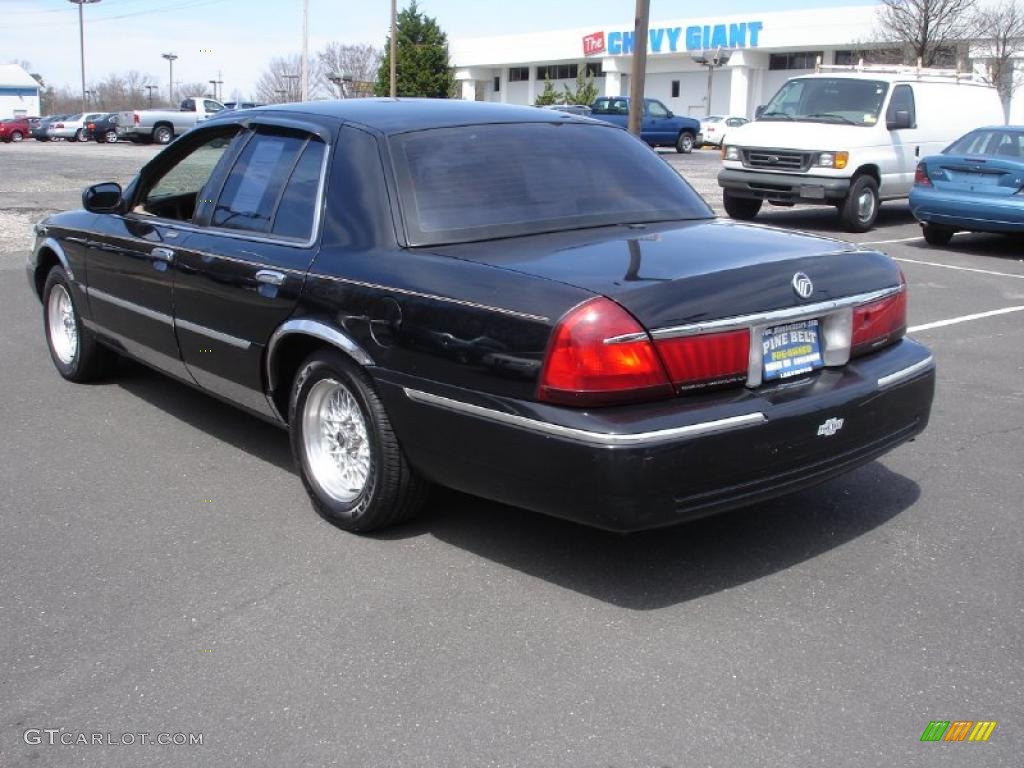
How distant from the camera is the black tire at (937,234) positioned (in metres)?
13.7

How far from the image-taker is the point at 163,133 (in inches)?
1630

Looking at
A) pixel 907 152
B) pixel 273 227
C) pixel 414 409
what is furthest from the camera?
pixel 907 152

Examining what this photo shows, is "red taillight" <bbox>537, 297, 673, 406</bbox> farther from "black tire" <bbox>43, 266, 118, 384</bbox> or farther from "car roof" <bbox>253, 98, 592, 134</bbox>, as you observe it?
"black tire" <bbox>43, 266, 118, 384</bbox>

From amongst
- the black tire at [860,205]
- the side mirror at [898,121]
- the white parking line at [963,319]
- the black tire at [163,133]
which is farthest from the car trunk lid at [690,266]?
the black tire at [163,133]

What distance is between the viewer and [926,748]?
2920 mm

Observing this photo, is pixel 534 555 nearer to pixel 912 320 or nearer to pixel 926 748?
pixel 926 748

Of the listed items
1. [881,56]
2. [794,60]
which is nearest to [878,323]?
[881,56]

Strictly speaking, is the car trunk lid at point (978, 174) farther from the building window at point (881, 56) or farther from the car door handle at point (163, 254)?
the building window at point (881, 56)

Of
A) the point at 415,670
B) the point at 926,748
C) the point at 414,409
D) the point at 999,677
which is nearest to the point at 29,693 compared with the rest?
Answer: the point at 415,670

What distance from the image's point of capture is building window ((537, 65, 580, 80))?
6806cm

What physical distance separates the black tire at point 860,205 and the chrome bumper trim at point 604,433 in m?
12.0

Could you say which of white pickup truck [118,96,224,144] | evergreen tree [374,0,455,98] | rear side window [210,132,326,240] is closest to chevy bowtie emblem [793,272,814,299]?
rear side window [210,132,326,240]

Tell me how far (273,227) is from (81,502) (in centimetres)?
142

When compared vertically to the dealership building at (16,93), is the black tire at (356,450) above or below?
below
